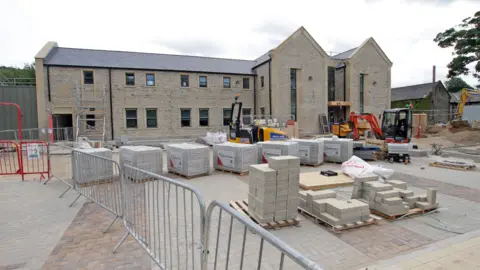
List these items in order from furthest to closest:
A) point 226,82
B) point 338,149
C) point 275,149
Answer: point 226,82 → point 338,149 → point 275,149

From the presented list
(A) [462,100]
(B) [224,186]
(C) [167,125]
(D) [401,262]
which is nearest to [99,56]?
(C) [167,125]

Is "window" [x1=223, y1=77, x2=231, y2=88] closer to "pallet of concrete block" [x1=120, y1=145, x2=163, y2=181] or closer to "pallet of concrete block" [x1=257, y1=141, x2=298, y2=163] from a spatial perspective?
"pallet of concrete block" [x1=257, y1=141, x2=298, y2=163]

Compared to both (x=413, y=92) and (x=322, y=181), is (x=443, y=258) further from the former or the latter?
(x=413, y=92)

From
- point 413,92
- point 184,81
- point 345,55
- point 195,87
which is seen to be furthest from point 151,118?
point 413,92

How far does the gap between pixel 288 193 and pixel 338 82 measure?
26174mm

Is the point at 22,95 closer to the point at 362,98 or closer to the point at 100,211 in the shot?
the point at 100,211

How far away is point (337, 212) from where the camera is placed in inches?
202

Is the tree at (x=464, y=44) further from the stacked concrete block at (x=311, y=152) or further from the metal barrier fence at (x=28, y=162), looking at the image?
the metal barrier fence at (x=28, y=162)

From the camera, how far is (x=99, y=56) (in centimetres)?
2270

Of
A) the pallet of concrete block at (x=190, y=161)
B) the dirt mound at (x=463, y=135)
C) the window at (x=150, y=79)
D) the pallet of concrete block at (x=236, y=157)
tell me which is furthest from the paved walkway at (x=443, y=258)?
the window at (x=150, y=79)

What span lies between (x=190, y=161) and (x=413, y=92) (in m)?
48.7

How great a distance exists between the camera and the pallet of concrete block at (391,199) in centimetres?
555

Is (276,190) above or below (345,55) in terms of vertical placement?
below

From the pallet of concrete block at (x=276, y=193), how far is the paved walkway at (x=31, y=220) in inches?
149
